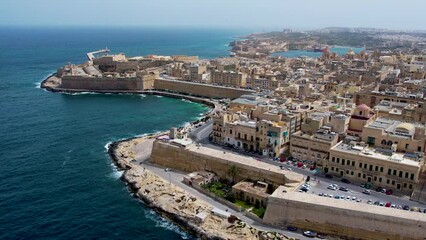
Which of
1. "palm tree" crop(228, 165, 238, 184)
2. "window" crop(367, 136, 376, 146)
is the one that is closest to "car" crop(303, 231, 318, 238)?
"palm tree" crop(228, 165, 238, 184)

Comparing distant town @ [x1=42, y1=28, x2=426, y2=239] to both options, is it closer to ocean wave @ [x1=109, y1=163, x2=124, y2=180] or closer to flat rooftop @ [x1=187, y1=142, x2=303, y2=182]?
flat rooftop @ [x1=187, y1=142, x2=303, y2=182]

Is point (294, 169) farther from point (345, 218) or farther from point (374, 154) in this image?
point (345, 218)

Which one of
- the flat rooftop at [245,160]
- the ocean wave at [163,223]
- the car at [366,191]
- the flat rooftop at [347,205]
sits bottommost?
the ocean wave at [163,223]

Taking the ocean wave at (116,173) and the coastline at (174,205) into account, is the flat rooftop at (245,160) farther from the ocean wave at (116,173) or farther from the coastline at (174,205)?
the ocean wave at (116,173)

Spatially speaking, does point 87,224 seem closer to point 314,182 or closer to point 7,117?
point 314,182

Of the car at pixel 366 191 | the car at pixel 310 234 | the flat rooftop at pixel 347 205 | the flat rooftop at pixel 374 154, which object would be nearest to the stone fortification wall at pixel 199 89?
the flat rooftop at pixel 374 154
